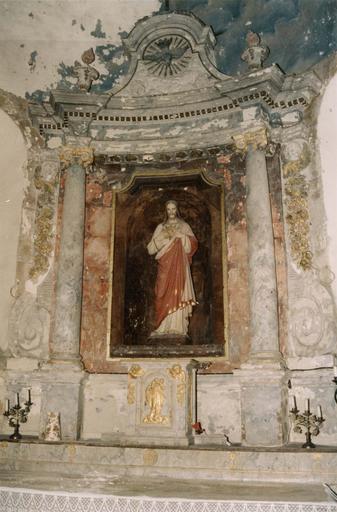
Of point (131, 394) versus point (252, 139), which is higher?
point (252, 139)

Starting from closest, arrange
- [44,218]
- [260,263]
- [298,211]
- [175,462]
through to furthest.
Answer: [175,462] < [260,263] < [298,211] < [44,218]

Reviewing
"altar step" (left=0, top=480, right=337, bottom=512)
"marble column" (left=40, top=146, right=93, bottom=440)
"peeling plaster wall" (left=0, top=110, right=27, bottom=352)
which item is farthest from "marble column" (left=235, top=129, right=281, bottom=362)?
"peeling plaster wall" (left=0, top=110, right=27, bottom=352)

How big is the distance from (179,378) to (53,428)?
1.69 metres

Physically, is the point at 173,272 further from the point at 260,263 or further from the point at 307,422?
the point at 307,422

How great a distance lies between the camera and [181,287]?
744cm

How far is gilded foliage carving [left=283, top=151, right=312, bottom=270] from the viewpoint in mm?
7086

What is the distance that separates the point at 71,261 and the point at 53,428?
7.12 ft

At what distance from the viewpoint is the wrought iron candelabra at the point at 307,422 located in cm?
591

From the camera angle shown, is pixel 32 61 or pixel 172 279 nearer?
pixel 172 279

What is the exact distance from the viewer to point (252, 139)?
7516 mm

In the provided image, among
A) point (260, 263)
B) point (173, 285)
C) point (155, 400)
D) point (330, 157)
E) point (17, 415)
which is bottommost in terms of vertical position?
point (17, 415)

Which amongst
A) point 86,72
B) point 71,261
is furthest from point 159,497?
point 86,72

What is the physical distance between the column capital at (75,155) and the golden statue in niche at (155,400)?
11.1 feet

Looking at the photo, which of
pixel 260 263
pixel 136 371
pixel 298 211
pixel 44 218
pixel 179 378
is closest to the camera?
pixel 179 378
